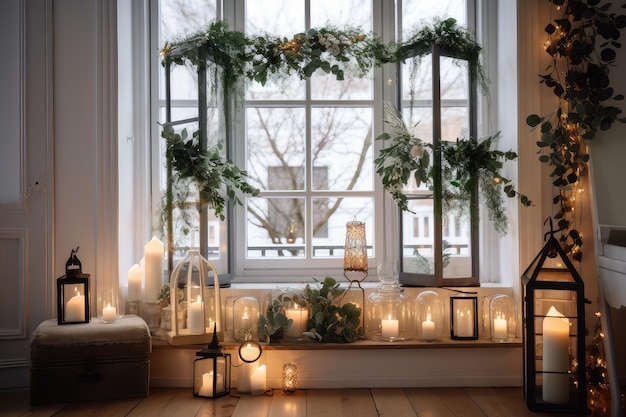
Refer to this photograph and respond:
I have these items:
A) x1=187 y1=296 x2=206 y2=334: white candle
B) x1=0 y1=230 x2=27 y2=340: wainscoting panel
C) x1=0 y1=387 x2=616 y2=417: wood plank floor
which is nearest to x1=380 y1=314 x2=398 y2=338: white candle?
x1=0 y1=387 x2=616 y2=417: wood plank floor

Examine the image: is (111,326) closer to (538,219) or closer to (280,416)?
(280,416)

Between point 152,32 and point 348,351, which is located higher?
point 152,32

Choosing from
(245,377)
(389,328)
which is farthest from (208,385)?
(389,328)

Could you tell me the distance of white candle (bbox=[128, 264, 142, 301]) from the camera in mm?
3209

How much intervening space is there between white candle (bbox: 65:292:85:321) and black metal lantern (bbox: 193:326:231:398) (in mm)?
589

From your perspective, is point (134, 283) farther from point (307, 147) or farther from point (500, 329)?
point (500, 329)

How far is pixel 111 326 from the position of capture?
294 cm

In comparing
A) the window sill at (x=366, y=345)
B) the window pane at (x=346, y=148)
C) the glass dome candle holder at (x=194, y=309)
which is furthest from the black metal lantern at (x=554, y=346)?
the glass dome candle holder at (x=194, y=309)

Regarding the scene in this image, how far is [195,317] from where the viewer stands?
10.1 feet

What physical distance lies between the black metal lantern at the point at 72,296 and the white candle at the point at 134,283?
0.76 feet

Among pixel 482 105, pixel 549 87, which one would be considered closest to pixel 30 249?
pixel 482 105

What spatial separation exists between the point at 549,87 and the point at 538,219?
66cm

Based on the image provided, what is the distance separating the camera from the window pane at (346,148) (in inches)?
145

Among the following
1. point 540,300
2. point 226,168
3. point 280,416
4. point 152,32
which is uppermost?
point 152,32
